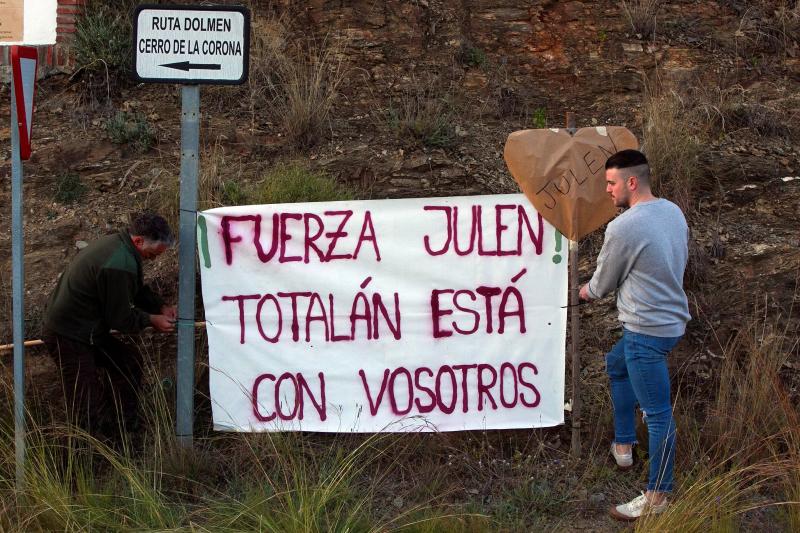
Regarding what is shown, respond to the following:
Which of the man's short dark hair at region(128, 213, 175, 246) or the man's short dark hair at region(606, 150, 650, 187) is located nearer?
the man's short dark hair at region(606, 150, 650, 187)

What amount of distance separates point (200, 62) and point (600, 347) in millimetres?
3139

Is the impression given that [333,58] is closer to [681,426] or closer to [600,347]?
[600,347]

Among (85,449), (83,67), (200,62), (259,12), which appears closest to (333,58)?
(259,12)

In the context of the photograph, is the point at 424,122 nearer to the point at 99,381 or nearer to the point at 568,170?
the point at 568,170

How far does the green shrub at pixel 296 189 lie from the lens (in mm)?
6773

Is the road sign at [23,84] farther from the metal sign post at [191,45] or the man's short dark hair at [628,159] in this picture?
the man's short dark hair at [628,159]

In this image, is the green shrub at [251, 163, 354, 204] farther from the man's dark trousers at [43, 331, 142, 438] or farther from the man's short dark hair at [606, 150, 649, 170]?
the man's short dark hair at [606, 150, 649, 170]

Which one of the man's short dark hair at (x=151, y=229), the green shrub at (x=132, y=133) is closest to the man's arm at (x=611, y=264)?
the man's short dark hair at (x=151, y=229)

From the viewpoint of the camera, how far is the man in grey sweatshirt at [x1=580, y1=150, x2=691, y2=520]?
15.0ft

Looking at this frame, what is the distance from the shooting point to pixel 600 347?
6.10 metres

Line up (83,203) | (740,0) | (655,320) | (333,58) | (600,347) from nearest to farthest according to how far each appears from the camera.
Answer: (655,320)
(600,347)
(83,203)
(333,58)
(740,0)

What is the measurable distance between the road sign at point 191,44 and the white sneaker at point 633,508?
305 centimetres

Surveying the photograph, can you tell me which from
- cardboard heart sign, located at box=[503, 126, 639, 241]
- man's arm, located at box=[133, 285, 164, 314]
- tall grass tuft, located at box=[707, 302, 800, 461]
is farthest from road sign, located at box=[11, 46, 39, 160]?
tall grass tuft, located at box=[707, 302, 800, 461]

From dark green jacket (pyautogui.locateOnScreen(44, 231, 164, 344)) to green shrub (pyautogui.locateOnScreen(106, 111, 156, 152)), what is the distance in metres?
2.64
